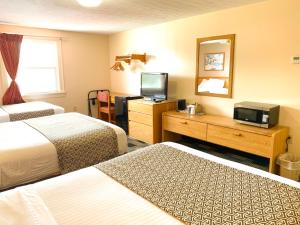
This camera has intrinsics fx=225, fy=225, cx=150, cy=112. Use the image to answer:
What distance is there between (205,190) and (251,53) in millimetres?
2412

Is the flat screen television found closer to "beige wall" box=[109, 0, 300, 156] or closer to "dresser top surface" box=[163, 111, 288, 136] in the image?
"beige wall" box=[109, 0, 300, 156]

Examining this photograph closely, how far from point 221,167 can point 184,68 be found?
2.62 metres

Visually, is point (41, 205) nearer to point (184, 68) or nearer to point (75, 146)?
point (75, 146)

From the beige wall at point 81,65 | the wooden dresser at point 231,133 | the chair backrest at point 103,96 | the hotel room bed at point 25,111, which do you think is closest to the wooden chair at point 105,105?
the chair backrest at point 103,96

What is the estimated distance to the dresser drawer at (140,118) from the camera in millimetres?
3862

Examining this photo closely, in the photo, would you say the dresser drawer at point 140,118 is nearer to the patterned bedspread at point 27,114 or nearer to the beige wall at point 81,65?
the patterned bedspread at point 27,114

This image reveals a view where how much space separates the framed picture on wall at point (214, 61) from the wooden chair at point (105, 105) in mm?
2373

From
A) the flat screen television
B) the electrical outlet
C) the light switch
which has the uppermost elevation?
the light switch

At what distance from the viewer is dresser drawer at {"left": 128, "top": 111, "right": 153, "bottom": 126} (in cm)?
386

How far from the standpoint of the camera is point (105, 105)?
5402 mm

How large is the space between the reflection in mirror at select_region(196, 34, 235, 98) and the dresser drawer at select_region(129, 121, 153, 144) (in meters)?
1.06

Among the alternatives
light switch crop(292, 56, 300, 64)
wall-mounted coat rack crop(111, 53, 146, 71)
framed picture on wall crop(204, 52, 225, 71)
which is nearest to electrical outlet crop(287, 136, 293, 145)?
light switch crop(292, 56, 300, 64)

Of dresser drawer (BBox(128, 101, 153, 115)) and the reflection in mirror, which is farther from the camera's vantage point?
dresser drawer (BBox(128, 101, 153, 115))

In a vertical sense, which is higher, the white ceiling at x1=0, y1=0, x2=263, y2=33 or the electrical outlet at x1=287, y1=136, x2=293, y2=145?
the white ceiling at x1=0, y1=0, x2=263, y2=33
